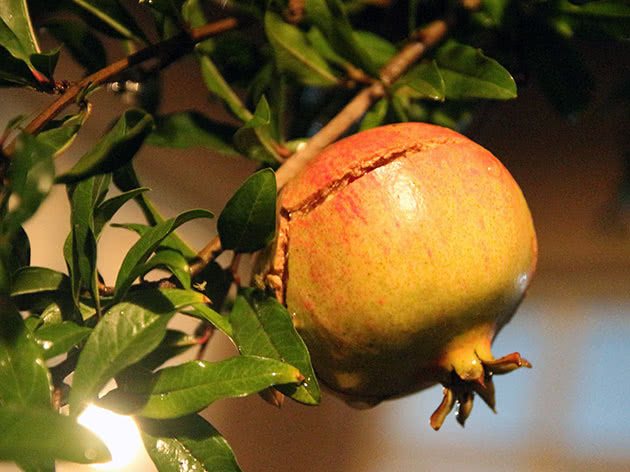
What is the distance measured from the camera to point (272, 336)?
1.50ft

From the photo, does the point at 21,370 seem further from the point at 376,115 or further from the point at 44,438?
the point at 376,115

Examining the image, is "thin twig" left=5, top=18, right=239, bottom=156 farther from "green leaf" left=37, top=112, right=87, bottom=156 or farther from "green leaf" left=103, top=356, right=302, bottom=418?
"green leaf" left=103, top=356, right=302, bottom=418

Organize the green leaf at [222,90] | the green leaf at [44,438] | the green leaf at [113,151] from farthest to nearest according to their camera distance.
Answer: the green leaf at [222,90], the green leaf at [113,151], the green leaf at [44,438]

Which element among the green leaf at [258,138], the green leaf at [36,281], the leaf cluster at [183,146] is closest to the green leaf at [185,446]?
the leaf cluster at [183,146]

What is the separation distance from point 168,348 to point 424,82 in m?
0.30

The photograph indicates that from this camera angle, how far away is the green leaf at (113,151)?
16.3 inches

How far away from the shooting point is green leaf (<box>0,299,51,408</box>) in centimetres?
38

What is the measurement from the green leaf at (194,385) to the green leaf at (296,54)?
1.01 ft

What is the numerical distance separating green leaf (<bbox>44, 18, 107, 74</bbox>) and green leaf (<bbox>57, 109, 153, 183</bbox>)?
0.82 feet

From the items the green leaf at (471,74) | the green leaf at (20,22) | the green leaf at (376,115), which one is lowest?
the green leaf at (376,115)

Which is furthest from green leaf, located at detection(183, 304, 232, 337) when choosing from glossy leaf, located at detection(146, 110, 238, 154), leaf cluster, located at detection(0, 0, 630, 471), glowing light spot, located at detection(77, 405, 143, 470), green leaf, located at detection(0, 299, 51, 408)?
glowing light spot, located at detection(77, 405, 143, 470)

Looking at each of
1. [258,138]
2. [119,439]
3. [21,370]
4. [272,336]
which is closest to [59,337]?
[21,370]

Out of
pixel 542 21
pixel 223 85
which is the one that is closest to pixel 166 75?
pixel 223 85

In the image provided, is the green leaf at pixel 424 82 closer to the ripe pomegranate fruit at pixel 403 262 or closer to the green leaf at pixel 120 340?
the ripe pomegranate fruit at pixel 403 262
